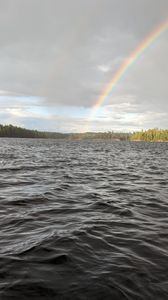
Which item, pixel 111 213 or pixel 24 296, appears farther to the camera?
pixel 111 213

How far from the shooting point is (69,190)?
16.2 m

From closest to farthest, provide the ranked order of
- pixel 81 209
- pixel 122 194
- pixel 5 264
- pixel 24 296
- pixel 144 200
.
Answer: pixel 24 296 → pixel 5 264 → pixel 81 209 → pixel 144 200 → pixel 122 194

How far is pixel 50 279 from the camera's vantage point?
587 centimetres

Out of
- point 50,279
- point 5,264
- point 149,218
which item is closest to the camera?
point 50,279

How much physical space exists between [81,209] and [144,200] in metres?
3.73

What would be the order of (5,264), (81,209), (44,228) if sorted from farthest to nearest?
(81,209), (44,228), (5,264)

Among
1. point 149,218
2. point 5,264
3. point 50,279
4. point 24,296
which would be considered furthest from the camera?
point 149,218

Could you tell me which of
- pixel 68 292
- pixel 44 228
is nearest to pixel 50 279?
pixel 68 292

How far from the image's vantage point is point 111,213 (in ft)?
37.1

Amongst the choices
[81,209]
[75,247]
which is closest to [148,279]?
[75,247]

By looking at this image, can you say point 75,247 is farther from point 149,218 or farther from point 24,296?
point 149,218

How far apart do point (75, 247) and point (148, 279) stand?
7.76 feet

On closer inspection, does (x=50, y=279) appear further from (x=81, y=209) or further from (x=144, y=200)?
(x=144, y=200)

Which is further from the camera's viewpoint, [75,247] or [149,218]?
[149,218]
